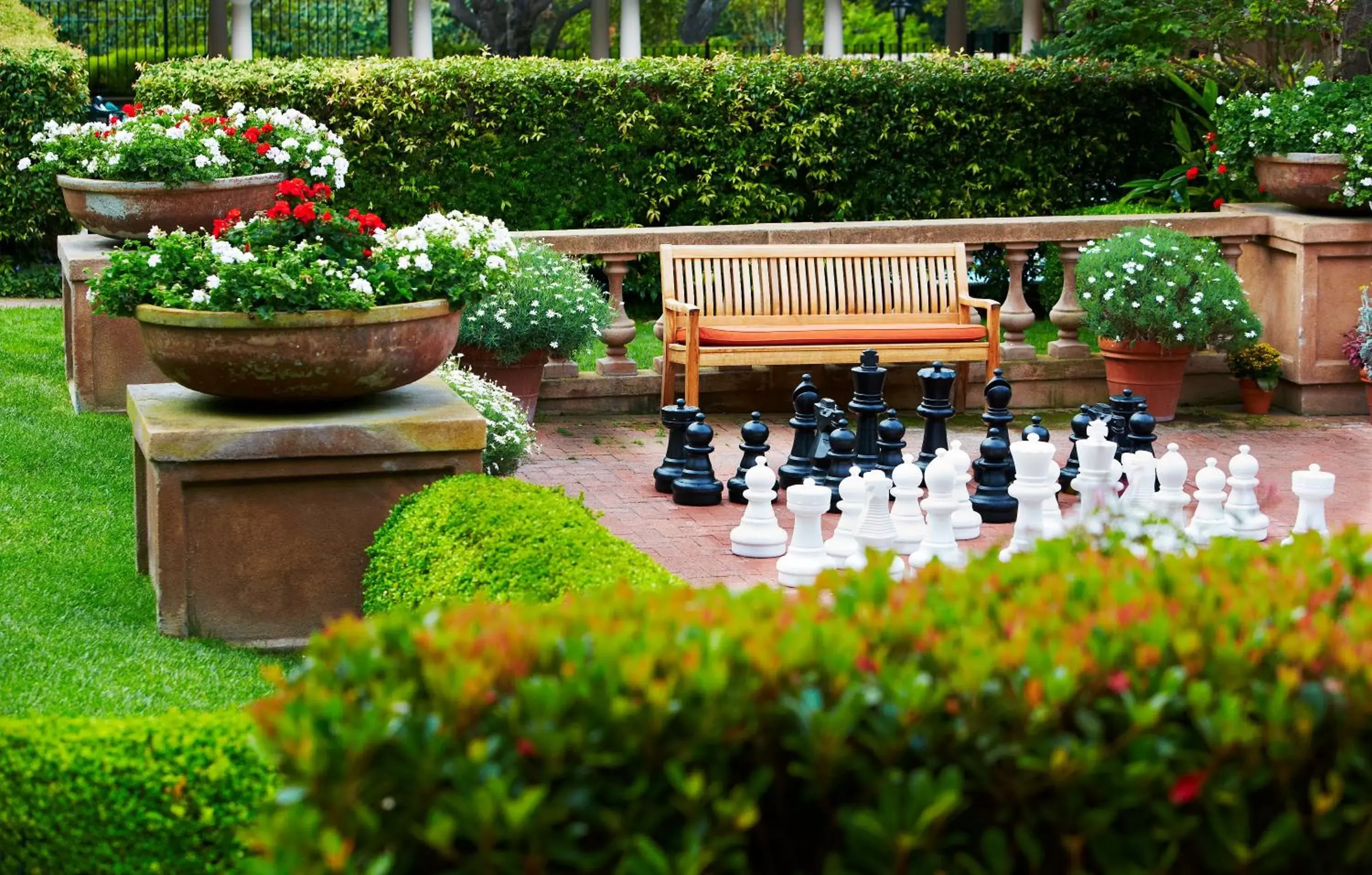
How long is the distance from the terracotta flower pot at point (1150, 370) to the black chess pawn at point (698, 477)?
10.4ft

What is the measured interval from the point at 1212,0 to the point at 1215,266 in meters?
4.39

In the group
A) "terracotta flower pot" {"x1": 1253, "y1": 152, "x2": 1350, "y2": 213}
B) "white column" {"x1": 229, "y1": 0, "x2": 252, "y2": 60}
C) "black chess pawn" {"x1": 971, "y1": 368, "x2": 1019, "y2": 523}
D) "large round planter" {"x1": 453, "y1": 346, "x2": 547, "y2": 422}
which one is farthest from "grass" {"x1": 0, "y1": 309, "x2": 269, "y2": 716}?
"white column" {"x1": 229, "y1": 0, "x2": 252, "y2": 60}

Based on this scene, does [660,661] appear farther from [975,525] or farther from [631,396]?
[631,396]

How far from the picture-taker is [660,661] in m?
2.38

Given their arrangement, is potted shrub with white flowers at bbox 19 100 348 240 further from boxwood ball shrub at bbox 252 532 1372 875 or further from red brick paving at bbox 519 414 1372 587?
boxwood ball shrub at bbox 252 532 1372 875

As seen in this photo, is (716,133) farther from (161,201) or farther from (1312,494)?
(1312,494)

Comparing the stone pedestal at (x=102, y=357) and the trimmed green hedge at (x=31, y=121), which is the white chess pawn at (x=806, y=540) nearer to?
the stone pedestal at (x=102, y=357)

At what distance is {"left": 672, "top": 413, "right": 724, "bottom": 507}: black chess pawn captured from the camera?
24.0ft

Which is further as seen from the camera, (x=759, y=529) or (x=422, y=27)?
(x=422, y=27)

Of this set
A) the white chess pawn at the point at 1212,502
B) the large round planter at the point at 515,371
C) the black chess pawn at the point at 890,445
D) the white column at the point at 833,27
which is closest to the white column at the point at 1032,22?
the white column at the point at 833,27

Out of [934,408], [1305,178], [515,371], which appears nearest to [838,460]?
[934,408]

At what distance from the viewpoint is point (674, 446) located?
765cm

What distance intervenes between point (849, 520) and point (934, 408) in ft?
5.38

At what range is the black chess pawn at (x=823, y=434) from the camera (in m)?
7.27
